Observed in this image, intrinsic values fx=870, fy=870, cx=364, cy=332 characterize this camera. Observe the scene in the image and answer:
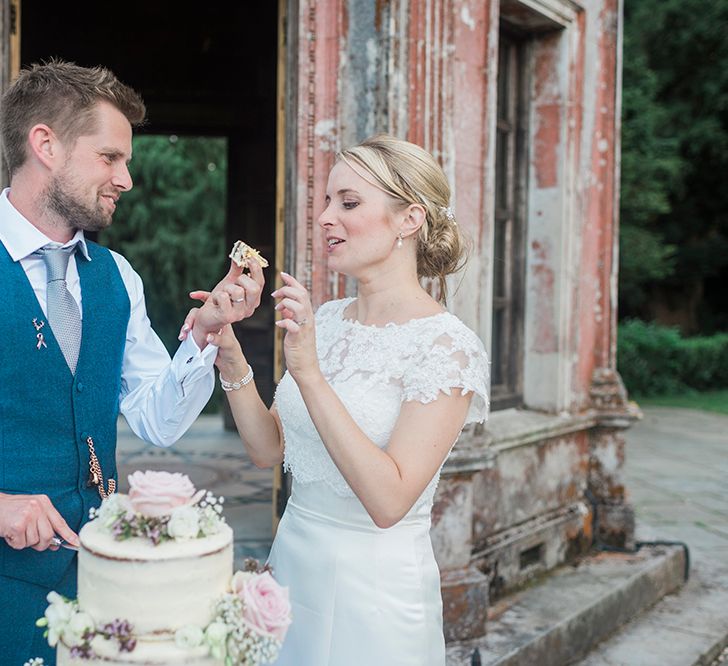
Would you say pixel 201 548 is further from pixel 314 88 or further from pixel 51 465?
pixel 314 88

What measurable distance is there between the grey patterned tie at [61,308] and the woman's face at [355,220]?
2.25ft

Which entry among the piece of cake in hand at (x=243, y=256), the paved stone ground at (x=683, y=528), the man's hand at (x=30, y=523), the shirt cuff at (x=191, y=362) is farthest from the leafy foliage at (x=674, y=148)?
the man's hand at (x=30, y=523)

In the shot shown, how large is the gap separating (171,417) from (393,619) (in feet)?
2.69

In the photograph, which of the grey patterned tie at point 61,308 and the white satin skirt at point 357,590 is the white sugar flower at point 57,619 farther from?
the white satin skirt at point 357,590

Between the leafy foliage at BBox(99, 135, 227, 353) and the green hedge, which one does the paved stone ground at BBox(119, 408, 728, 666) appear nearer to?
the green hedge

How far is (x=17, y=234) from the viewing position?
2188mm

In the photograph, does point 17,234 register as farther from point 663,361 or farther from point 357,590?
point 663,361

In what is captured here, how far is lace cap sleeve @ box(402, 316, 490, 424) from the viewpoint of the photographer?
2174mm

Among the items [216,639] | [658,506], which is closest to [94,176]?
[216,639]

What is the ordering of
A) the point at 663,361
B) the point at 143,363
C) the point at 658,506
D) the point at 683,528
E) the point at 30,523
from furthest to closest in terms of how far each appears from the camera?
the point at 663,361, the point at 658,506, the point at 683,528, the point at 143,363, the point at 30,523

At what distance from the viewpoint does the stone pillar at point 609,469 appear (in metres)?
5.80

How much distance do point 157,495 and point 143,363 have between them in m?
1.06

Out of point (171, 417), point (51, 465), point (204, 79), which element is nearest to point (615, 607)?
point (171, 417)

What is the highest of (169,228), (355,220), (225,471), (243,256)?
(169,228)
